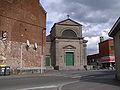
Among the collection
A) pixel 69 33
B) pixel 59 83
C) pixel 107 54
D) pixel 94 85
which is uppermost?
pixel 69 33

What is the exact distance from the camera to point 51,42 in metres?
43.4

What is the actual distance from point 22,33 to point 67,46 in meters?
16.1

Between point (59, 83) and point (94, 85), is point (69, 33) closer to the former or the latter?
point (59, 83)

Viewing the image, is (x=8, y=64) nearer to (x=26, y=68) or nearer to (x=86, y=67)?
(x=26, y=68)

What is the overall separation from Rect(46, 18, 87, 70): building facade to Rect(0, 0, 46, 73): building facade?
10.2m

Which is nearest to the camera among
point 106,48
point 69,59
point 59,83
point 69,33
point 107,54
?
point 59,83

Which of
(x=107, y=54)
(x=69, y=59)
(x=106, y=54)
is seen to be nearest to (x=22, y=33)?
(x=69, y=59)

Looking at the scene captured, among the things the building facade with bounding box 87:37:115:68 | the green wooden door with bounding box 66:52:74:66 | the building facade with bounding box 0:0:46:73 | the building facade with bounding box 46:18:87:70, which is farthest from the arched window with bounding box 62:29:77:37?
the building facade with bounding box 87:37:115:68

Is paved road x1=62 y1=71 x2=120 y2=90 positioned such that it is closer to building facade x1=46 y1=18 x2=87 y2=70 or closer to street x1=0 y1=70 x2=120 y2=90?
street x1=0 y1=70 x2=120 y2=90

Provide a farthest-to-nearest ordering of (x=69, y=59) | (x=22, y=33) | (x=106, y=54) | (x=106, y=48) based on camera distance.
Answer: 1. (x=106, y=48)
2. (x=106, y=54)
3. (x=69, y=59)
4. (x=22, y=33)

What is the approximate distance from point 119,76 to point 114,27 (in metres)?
3.83

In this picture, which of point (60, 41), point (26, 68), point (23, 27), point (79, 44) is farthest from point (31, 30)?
point (79, 44)

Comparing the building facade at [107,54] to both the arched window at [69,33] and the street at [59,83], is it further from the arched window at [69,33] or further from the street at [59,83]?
the street at [59,83]

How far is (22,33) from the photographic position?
27328 mm
